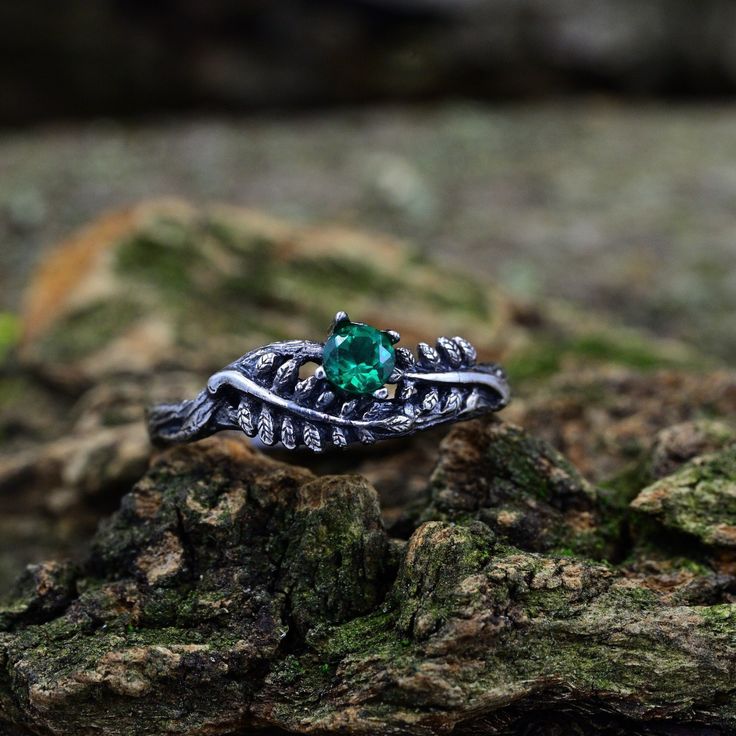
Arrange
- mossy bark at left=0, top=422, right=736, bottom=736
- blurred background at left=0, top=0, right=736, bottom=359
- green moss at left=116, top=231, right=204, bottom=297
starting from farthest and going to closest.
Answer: blurred background at left=0, top=0, right=736, bottom=359 → green moss at left=116, top=231, right=204, bottom=297 → mossy bark at left=0, top=422, right=736, bottom=736

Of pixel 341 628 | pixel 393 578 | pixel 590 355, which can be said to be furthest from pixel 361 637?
pixel 590 355

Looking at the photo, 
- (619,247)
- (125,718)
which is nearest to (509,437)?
(125,718)

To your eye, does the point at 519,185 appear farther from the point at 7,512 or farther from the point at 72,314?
the point at 7,512

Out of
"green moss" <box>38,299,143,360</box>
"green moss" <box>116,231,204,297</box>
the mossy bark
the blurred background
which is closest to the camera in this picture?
the mossy bark

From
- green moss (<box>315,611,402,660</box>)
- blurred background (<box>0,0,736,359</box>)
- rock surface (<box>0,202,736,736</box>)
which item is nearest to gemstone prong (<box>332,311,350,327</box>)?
rock surface (<box>0,202,736,736</box>)

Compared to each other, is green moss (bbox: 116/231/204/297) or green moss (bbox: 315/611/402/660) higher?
green moss (bbox: 116/231/204/297)

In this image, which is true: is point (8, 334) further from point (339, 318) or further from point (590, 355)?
point (590, 355)

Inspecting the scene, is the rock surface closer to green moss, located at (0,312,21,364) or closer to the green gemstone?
the green gemstone
